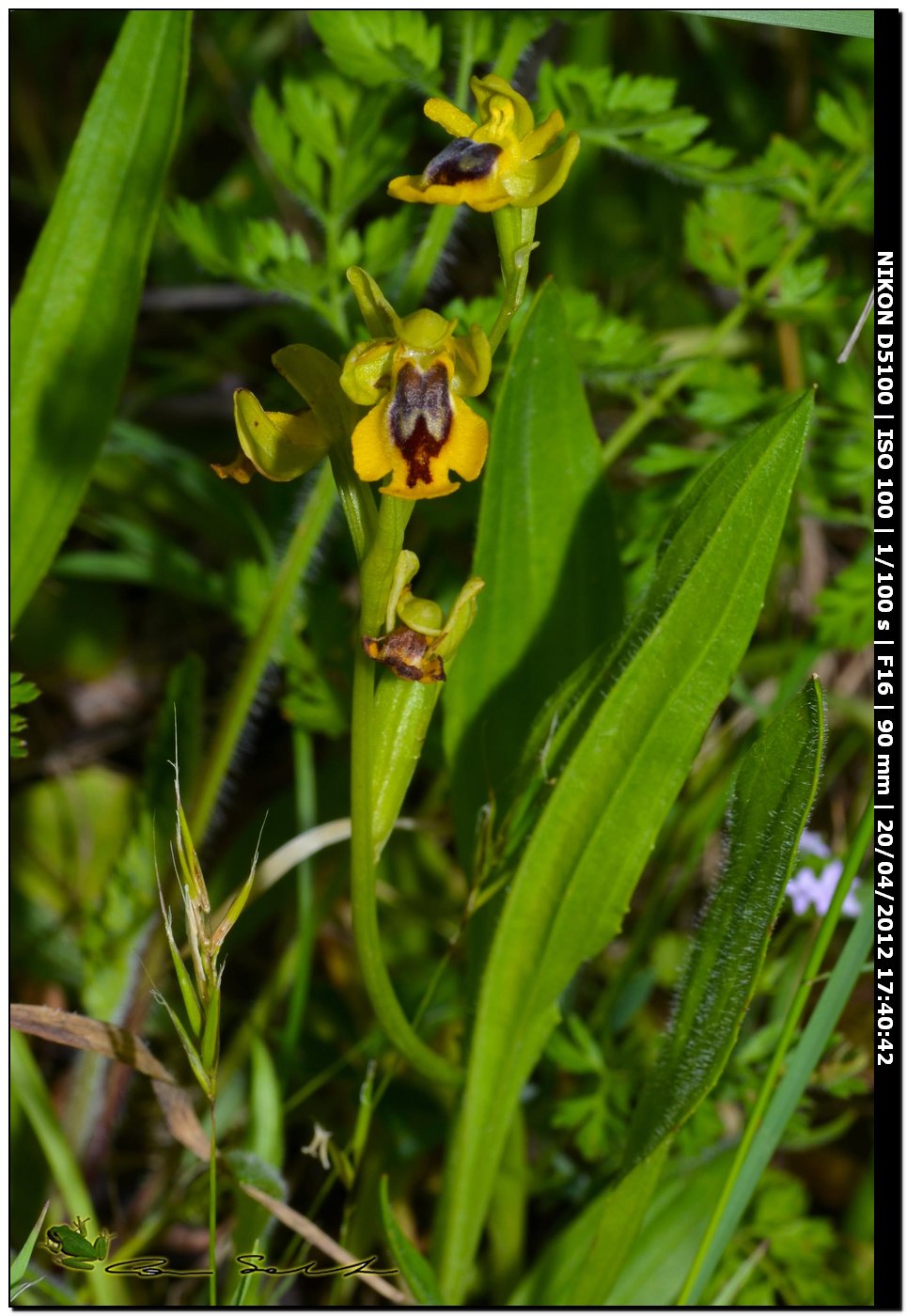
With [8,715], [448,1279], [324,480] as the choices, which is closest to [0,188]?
[324,480]

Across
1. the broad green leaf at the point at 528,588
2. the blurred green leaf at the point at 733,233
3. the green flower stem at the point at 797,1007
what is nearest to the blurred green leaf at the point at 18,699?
the broad green leaf at the point at 528,588

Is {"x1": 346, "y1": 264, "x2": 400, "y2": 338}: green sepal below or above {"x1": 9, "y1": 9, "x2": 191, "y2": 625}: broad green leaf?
below

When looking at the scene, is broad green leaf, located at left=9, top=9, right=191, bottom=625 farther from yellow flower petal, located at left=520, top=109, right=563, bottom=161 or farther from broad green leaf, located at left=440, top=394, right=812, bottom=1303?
broad green leaf, located at left=440, top=394, right=812, bottom=1303

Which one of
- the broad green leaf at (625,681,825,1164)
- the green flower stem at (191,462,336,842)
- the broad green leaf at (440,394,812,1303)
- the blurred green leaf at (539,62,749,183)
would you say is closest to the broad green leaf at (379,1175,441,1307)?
the broad green leaf at (440,394,812,1303)

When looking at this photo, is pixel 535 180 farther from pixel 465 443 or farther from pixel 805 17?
pixel 805 17

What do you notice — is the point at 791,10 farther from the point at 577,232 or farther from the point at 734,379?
the point at 577,232
